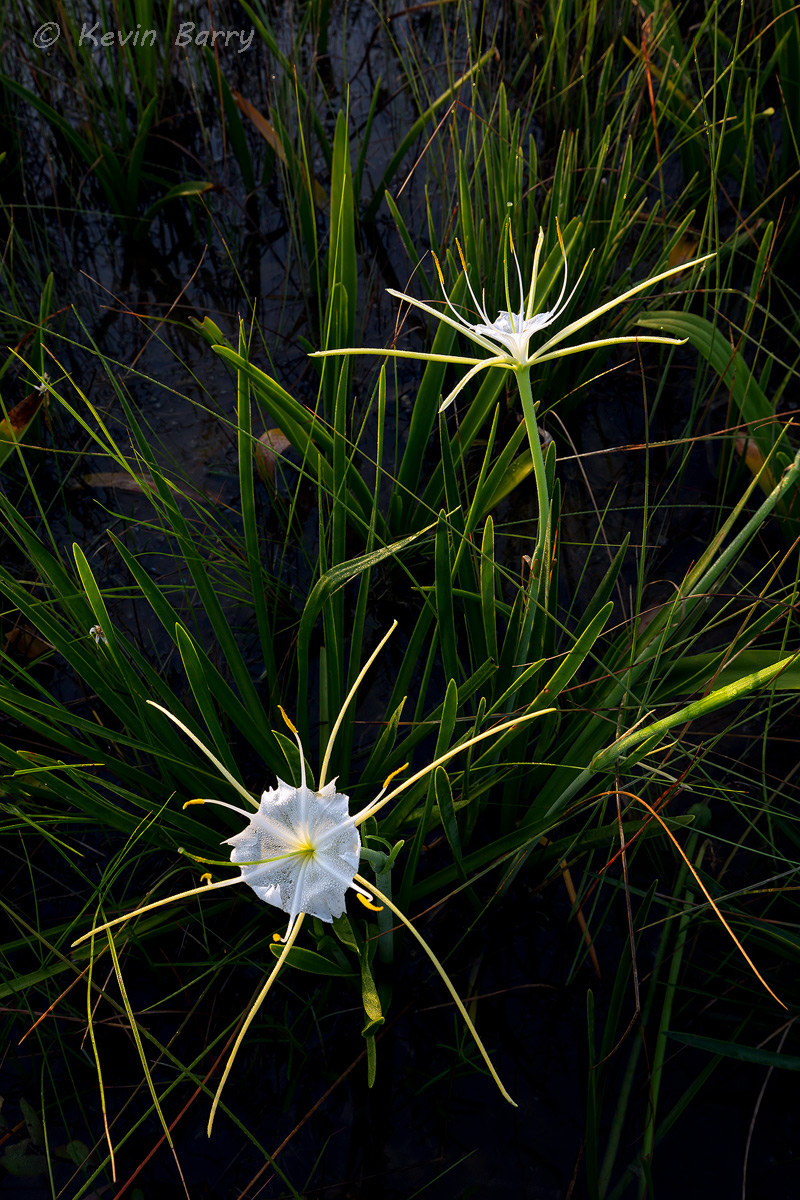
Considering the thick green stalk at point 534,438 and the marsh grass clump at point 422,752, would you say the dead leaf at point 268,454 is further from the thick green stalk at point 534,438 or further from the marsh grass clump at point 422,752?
the thick green stalk at point 534,438

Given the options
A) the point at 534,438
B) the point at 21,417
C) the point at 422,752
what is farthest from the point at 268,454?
the point at 534,438

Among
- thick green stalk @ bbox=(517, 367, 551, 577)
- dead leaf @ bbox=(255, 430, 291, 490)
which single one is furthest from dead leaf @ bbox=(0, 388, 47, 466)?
thick green stalk @ bbox=(517, 367, 551, 577)

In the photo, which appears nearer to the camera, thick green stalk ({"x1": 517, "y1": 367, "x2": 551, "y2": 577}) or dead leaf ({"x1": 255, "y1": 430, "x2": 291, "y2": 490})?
thick green stalk ({"x1": 517, "y1": 367, "x2": 551, "y2": 577})

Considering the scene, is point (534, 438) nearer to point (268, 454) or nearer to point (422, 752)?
point (422, 752)

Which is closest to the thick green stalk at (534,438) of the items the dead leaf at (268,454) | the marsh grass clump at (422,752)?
the marsh grass clump at (422,752)

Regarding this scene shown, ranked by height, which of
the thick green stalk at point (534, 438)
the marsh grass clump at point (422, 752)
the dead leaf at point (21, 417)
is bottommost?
the marsh grass clump at point (422, 752)

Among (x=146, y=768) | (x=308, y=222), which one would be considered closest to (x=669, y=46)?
(x=308, y=222)

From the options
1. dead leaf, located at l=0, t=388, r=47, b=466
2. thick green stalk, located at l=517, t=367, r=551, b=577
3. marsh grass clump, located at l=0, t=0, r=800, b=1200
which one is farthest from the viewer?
dead leaf, located at l=0, t=388, r=47, b=466

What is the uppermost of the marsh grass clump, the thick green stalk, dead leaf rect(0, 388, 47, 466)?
the thick green stalk

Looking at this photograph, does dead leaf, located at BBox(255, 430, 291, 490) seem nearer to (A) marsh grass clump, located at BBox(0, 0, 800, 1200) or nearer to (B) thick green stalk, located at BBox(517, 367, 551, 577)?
(A) marsh grass clump, located at BBox(0, 0, 800, 1200)
